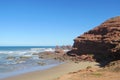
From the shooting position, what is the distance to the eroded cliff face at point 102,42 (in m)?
39.8

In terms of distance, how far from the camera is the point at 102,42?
45219mm

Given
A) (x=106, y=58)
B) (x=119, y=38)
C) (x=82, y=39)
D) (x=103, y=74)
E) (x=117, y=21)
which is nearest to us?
(x=103, y=74)

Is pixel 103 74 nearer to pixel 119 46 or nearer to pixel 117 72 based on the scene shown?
pixel 117 72

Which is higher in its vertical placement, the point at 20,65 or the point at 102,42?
the point at 102,42

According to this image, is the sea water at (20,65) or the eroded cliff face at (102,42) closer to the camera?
the sea water at (20,65)

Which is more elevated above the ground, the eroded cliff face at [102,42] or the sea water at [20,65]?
the eroded cliff face at [102,42]

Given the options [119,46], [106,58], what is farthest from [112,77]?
[106,58]

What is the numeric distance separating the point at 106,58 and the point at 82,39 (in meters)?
12.2

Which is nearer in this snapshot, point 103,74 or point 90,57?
point 103,74

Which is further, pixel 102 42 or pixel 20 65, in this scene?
pixel 102 42

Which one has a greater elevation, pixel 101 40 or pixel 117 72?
pixel 101 40

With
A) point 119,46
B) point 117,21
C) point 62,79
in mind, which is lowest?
point 62,79

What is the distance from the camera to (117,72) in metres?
22.4

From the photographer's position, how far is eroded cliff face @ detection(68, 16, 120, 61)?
39775 mm
